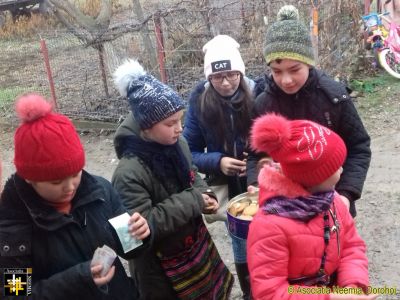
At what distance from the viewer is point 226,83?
9.83 feet

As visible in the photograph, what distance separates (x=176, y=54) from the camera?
23.4 ft

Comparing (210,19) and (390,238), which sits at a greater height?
(210,19)

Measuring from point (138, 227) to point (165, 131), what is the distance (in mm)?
523

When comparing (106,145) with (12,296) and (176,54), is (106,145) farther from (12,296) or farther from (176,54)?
(12,296)

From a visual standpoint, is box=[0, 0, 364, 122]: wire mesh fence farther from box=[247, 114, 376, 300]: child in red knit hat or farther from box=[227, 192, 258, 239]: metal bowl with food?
box=[247, 114, 376, 300]: child in red knit hat

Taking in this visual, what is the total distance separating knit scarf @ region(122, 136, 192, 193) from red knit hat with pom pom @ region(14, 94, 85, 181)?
0.51 m

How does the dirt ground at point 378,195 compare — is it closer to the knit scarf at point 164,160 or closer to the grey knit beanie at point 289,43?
the knit scarf at point 164,160

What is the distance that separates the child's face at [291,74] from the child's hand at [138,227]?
3.22 ft

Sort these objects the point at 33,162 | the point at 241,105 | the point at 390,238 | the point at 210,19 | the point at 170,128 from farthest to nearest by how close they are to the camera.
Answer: the point at 210,19
the point at 390,238
the point at 241,105
the point at 170,128
the point at 33,162

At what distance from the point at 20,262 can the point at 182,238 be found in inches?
33.4

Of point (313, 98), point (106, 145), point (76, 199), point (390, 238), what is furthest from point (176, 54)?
point (76, 199)

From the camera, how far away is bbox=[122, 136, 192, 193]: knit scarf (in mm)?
2400

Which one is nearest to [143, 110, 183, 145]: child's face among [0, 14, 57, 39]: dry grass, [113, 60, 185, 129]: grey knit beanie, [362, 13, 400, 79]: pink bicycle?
[113, 60, 185, 129]: grey knit beanie

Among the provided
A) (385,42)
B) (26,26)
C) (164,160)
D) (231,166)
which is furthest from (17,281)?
(26,26)
